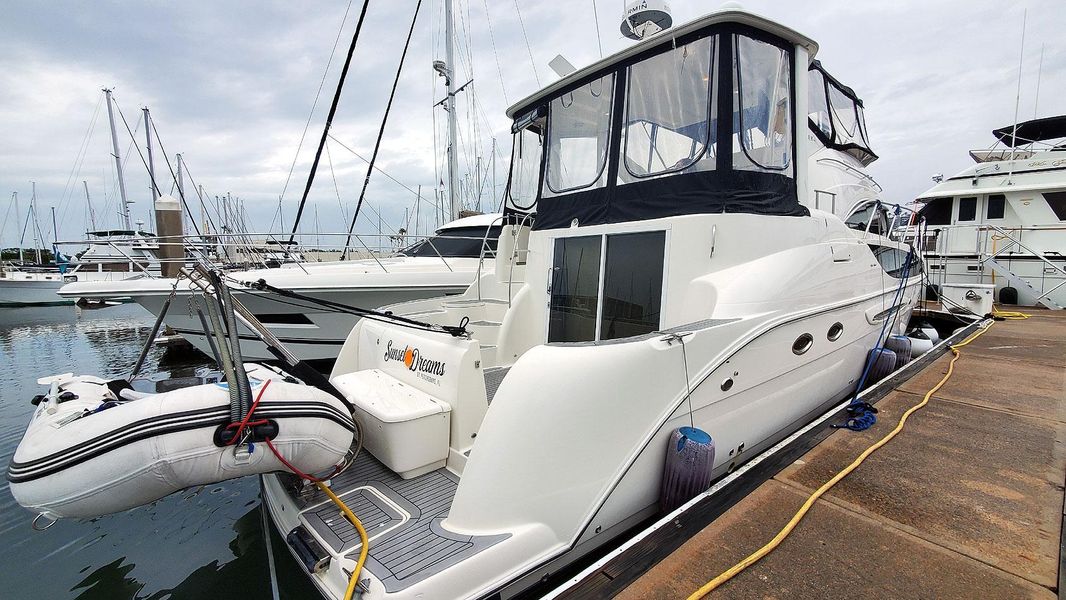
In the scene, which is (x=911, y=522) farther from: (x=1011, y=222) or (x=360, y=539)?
(x=1011, y=222)

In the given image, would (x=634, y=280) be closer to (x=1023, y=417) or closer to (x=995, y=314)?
(x=1023, y=417)

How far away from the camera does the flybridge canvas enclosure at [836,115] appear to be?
Answer: 4.90 meters

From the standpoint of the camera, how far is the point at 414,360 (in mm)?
2965

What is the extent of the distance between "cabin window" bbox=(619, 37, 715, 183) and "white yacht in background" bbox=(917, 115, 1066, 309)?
40.2 ft

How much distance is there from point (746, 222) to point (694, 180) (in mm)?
450

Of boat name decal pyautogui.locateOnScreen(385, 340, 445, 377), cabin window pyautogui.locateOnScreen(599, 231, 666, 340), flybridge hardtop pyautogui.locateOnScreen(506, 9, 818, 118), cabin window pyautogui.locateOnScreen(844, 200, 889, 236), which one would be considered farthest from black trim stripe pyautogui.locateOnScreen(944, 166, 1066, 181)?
boat name decal pyautogui.locateOnScreen(385, 340, 445, 377)

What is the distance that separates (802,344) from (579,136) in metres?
2.37

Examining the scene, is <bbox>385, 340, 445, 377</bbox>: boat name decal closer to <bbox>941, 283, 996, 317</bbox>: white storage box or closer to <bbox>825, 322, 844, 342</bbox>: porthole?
<bbox>825, 322, 844, 342</bbox>: porthole

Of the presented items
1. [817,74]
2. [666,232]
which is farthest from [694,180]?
[817,74]

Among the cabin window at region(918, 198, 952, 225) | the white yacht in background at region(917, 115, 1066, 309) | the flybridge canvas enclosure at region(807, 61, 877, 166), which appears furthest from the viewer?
the cabin window at region(918, 198, 952, 225)

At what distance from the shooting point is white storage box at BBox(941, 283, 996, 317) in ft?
31.4

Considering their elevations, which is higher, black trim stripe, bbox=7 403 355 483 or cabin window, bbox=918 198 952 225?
cabin window, bbox=918 198 952 225

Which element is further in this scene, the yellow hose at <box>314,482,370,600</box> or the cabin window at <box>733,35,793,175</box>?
the cabin window at <box>733,35,793,175</box>

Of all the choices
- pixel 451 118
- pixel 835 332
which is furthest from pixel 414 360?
pixel 451 118
